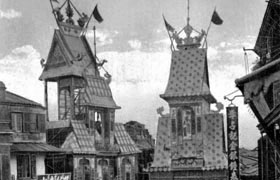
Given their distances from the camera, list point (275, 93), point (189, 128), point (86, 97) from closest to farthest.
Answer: point (275, 93) → point (189, 128) → point (86, 97)

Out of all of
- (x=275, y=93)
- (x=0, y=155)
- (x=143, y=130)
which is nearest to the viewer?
(x=275, y=93)

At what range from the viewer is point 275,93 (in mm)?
13312

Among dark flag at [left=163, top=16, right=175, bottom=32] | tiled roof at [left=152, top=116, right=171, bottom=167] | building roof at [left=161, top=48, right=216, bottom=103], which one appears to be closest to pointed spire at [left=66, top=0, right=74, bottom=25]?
dark flag at [left=163, top=16, right=175, bottom=32]

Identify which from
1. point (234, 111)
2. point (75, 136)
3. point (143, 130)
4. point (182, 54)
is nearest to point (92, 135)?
point (75, 136)

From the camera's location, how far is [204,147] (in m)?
28.3

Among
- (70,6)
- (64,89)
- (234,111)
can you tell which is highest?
(70,6)

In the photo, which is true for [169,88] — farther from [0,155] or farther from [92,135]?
[0,155]

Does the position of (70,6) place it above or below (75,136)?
above

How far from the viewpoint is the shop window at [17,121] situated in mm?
25766

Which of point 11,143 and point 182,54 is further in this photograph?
point 182,54

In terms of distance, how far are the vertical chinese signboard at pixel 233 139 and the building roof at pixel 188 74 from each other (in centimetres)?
995

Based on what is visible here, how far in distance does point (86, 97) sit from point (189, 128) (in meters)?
6.48

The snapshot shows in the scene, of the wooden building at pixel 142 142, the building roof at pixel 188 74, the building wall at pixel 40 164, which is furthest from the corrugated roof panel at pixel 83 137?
the wooden building at pixel 142 142

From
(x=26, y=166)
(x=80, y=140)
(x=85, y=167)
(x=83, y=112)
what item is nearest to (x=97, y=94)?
(x=83, y=112)
